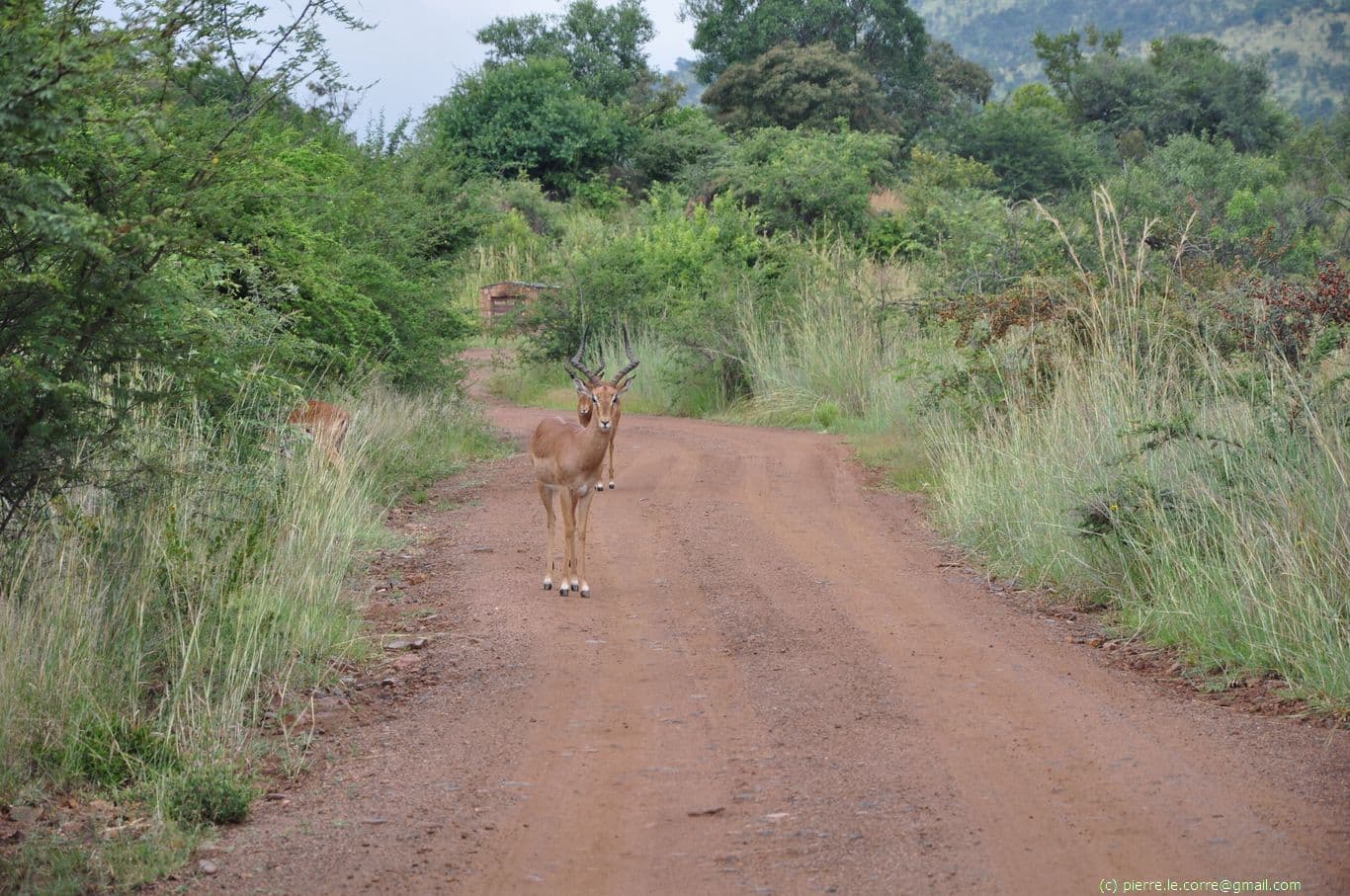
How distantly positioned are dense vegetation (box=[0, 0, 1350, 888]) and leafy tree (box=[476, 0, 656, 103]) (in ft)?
95.7

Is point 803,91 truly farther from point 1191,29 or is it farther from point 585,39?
point 1191,29

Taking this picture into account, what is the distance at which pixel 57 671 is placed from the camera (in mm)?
6270

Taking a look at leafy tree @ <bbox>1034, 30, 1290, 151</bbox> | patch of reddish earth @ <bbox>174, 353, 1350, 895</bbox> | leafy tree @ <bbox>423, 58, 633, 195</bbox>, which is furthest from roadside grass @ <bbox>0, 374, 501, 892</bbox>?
leafy tree @ <bbox>1034, 30, 1290, 151</bbox>

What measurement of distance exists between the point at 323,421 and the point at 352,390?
3382mm

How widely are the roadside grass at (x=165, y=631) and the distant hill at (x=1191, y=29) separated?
56.2 metres

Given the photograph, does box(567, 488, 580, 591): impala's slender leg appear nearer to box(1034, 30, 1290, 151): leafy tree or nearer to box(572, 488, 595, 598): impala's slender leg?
box(572, 488, 595, 598): impala's slender leg

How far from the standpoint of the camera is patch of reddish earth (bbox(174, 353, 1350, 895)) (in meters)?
4.96

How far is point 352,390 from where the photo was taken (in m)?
15.2

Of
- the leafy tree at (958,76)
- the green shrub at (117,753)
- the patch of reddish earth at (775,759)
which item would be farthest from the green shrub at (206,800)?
the leafy tree at (958,76)

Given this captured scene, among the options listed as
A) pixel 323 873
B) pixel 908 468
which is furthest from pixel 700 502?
pixel 323 873

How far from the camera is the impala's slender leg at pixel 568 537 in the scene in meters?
9.78

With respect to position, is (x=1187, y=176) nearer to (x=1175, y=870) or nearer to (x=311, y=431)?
(x=311, y=431)

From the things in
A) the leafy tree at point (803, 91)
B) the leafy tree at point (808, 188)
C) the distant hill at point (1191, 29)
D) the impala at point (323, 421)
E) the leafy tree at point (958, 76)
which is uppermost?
the distant hill at point (1191, 29)

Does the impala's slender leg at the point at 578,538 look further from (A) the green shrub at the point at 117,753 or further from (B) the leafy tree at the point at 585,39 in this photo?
(B) the leafy tree at the point at 585,39
